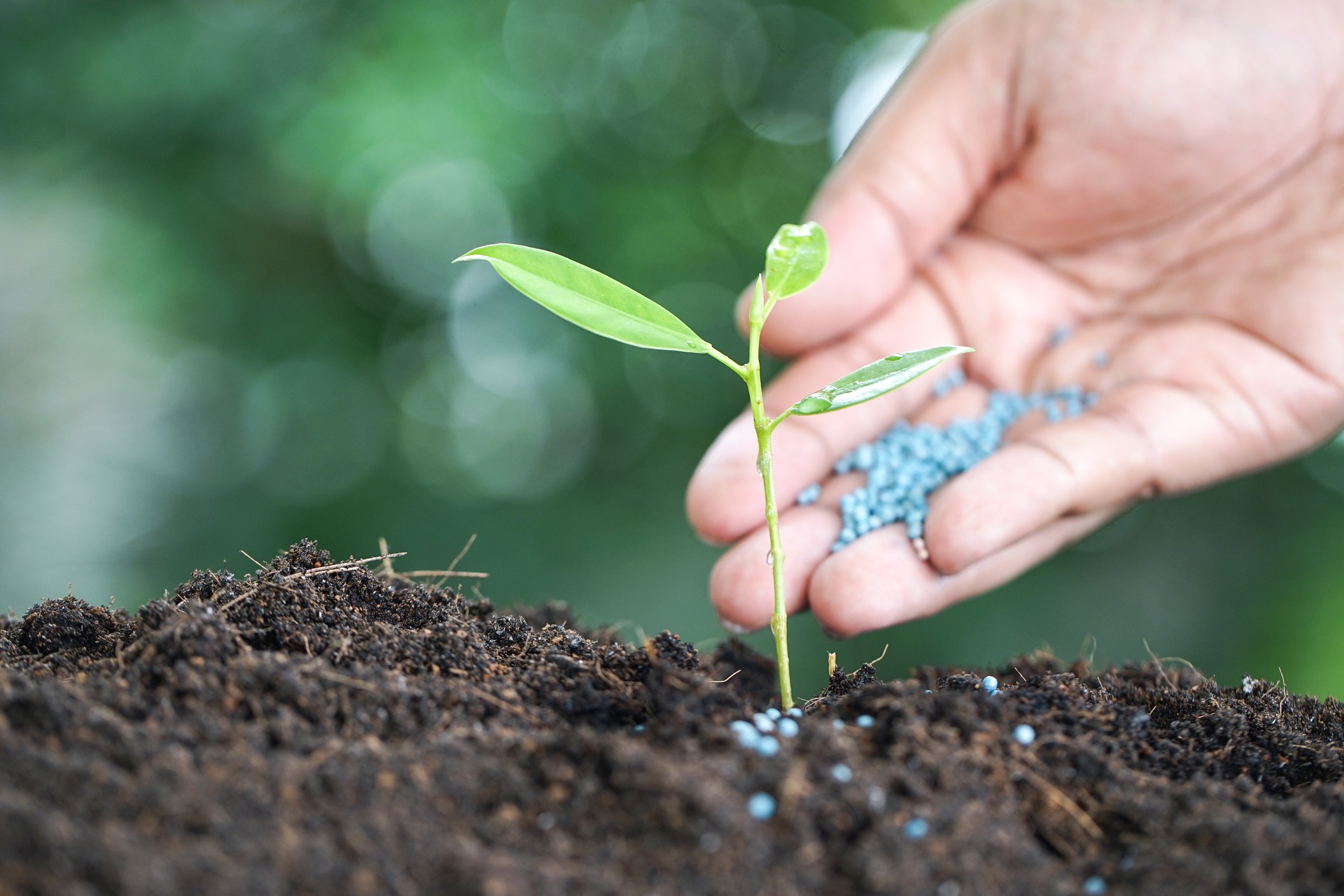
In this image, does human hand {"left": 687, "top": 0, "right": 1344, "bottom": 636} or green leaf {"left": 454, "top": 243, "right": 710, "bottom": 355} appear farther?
human hand {"left": 687, "top": 0, "right": 1344, "bottom": 636}

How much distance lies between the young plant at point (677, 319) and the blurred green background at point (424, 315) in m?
1.64

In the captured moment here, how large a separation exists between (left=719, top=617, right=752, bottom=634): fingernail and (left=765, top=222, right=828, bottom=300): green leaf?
611mm

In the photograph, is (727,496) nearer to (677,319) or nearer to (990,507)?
(990,507)

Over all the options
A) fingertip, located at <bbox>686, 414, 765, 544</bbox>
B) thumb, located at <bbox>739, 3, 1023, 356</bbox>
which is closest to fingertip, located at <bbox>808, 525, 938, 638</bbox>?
fingertip, located at <bbox>686, 414, 765, 544</bbox>

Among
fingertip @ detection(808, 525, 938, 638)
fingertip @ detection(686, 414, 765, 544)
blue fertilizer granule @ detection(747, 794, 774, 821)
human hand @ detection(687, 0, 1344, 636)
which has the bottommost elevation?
blue fertilizer granule @ detection(747, 794, 774, 821)

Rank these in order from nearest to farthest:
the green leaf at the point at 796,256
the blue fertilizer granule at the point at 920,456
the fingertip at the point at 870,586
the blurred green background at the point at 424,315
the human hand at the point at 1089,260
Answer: the green leaf at the point at 796,256 → the fingertip at the point at 870,586 → the blue fertilizer granule at the point at 920,456 → the human hand at the point at 1089,260 → the blurred green background at the point at 424,315

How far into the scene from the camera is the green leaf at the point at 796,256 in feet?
2.72

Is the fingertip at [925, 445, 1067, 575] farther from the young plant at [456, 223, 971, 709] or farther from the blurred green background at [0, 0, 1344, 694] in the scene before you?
the blurred green background at [0, 0, 1344, 694]

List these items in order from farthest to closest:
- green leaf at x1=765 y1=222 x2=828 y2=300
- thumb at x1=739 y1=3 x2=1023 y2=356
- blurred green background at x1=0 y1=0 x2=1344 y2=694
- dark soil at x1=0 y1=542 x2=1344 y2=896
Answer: blurred green background at x1=0 y1=0 x2=1344 y2=694 < thumb at x1=739 y1=3 x2=1023 y2=356 < green leaf at x1=765 y1=222 x2=828 y2=300 < dark soil at x1=0 y1=542 x2=1344 y2=896

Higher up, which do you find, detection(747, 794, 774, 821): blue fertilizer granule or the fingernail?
the fingernail

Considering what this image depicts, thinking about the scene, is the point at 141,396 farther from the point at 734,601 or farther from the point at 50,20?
the point at 734,601

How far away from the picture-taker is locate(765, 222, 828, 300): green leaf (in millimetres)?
831

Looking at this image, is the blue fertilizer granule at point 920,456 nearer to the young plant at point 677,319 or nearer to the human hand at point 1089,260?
the human hand at point 1089,260

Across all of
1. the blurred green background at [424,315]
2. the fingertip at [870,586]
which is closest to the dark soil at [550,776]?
the fingertip at [870,586]
